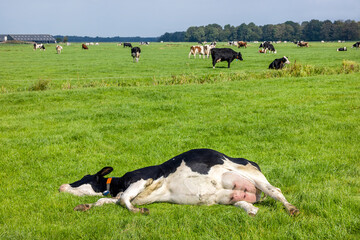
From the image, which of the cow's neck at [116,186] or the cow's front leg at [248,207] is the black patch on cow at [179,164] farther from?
the cow's front leg at [248,207]

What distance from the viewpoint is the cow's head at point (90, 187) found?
246 inches

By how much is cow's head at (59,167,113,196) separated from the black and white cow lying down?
593 mm

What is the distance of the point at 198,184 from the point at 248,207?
2.81 feet

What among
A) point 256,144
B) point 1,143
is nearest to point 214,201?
point 256,144

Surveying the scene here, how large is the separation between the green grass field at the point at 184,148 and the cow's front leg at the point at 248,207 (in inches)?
5.3

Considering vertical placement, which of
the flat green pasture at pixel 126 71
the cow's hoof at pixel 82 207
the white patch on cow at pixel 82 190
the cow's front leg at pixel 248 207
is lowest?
the white patch on cow at pixel 82 190

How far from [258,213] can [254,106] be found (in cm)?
996

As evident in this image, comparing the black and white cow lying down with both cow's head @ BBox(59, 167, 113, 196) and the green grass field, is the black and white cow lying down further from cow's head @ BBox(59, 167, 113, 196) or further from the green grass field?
cow's head @ BBox(59, 167, 113, 196)

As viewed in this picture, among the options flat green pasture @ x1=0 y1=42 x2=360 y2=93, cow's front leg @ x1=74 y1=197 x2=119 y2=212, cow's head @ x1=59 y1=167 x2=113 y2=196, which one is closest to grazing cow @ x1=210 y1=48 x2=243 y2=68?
flat green pasture @ x1=0 y1=42 x2=360 y2=93

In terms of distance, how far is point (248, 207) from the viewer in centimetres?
499

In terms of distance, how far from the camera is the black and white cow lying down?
5.19 m

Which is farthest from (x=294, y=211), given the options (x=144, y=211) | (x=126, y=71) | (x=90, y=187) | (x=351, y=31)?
(x=351, y=31)

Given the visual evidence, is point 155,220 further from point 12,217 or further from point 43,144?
point 43,144

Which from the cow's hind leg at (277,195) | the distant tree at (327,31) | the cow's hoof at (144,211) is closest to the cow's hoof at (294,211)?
the cow's hind leg at (277,195)
